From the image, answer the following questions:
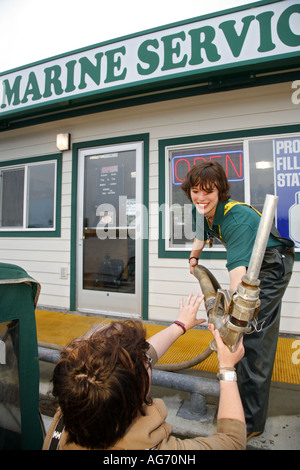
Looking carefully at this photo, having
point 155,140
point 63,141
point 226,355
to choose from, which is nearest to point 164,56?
point 155,140

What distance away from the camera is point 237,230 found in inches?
62.2

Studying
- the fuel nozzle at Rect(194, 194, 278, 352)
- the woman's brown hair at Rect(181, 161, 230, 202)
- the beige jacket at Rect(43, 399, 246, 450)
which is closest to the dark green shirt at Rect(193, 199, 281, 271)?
the woman's brown hair at Rect(181, 161, 230, 202)

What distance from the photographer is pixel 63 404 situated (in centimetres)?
81

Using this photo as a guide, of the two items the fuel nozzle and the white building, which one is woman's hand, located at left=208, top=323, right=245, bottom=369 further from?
the white building

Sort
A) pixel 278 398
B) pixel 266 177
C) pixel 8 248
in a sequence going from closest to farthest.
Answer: pixel 278 398 < pixel 266 177 < pixel 8 248

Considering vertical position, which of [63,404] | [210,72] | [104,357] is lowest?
[63,404]

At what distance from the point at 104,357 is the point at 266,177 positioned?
3.28m

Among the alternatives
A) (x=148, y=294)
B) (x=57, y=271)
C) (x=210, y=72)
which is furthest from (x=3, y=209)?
(x=210, y=72)

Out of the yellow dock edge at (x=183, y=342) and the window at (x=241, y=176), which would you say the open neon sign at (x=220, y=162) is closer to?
the window at (x=241, y=176)

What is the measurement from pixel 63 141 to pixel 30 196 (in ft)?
3.88

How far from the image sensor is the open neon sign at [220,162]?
3613 millimetres

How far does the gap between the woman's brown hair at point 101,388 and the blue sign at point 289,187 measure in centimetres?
303

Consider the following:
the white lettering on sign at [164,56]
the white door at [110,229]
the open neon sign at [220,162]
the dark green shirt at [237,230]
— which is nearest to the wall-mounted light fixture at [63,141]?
the white door at [110,229]
